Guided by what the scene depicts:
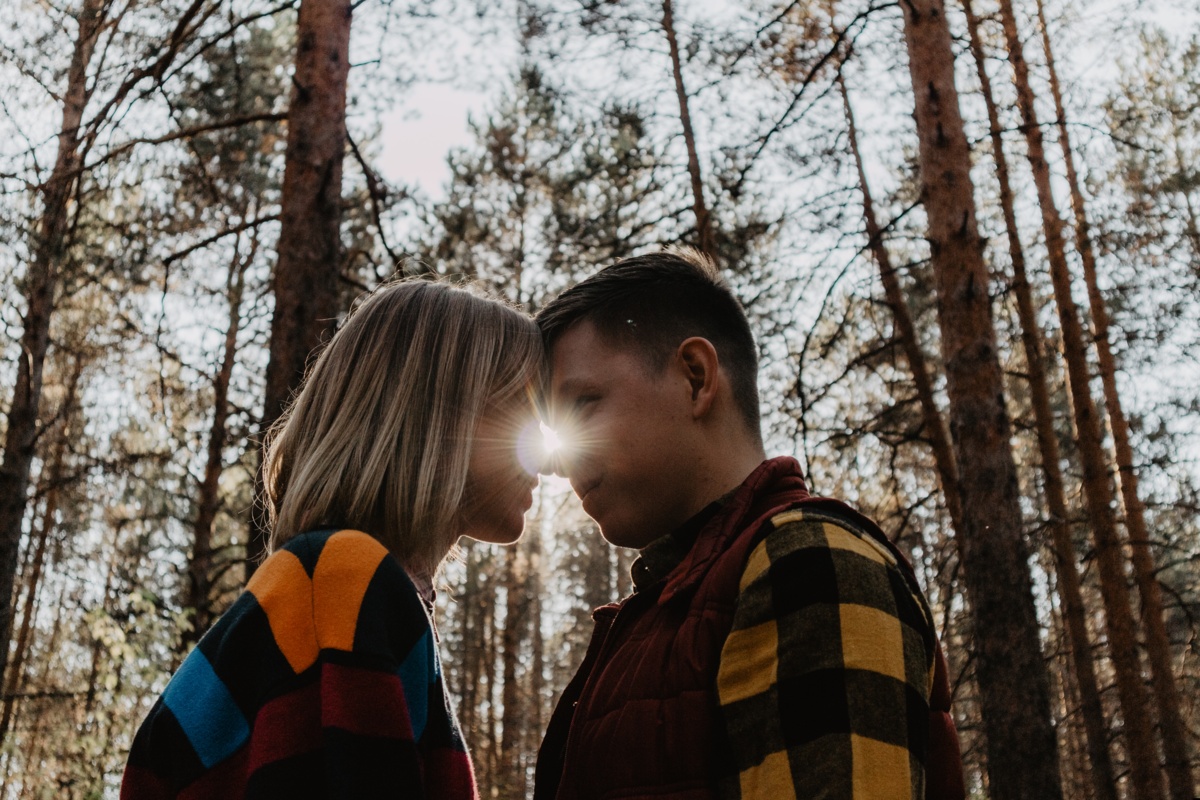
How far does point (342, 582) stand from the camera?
4.24ft

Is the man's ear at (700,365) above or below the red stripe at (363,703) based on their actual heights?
above

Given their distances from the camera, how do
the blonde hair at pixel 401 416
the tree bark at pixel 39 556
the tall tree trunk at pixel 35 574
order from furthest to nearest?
1. the tall tree trunk at pixel 35 574
2. the tree bark at pixel 39 556
3. the blonde hair at pixel 401 416

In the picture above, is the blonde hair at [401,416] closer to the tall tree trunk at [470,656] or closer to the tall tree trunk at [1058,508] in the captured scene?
the tall tree trunk at [1058,508]

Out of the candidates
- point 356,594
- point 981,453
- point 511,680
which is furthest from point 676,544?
point 511,680

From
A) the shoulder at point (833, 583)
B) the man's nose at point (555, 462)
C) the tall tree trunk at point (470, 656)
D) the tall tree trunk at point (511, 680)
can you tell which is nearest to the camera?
the shoulder at point (833, 583)

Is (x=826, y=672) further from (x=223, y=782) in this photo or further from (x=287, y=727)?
(x=223, y=782)

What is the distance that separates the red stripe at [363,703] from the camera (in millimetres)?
1176

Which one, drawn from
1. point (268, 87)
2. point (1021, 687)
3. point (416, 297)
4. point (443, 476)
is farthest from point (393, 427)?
point (268, 87)

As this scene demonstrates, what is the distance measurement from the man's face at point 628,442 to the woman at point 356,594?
0.60 ft

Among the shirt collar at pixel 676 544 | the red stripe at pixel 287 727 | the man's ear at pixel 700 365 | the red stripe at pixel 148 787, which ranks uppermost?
the man's ear at pixel 700 365

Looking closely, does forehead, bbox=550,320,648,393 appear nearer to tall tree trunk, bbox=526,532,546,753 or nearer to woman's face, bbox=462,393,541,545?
woman's face, bbox=462,393,541,545

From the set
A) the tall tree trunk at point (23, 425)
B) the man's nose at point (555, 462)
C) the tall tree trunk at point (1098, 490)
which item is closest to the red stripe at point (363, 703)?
the man's nose at point (555, 462)

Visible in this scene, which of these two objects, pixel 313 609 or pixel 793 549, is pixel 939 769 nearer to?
pixel 793 549

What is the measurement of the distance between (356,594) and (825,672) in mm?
704
